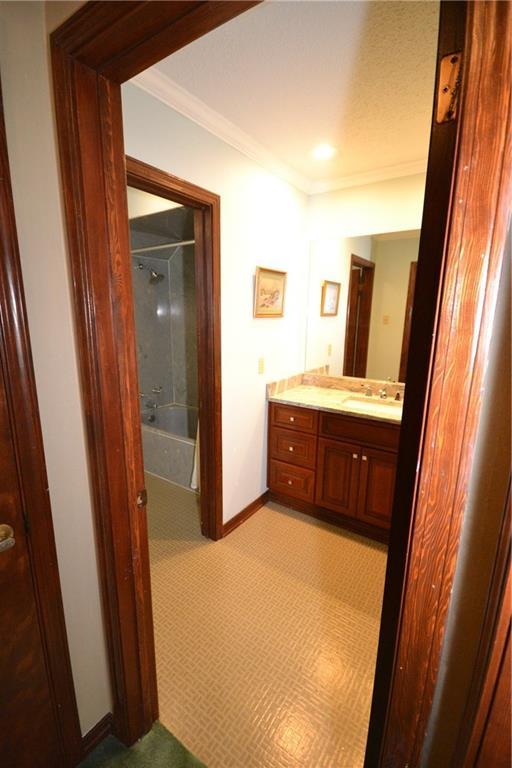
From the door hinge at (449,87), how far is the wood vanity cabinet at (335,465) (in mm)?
1789

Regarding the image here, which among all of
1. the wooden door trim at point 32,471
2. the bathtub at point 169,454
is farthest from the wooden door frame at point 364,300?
the wooden door trim at point 32,471

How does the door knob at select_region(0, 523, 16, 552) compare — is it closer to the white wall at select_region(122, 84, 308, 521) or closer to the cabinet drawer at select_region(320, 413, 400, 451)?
the white wall at select_region(122, 84, 308, 521)

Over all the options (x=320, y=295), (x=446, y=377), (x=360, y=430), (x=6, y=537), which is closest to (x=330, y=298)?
(x=320, y=295)

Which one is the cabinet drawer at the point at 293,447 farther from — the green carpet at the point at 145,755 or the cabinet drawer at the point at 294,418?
the green carpet at the point at 145,755

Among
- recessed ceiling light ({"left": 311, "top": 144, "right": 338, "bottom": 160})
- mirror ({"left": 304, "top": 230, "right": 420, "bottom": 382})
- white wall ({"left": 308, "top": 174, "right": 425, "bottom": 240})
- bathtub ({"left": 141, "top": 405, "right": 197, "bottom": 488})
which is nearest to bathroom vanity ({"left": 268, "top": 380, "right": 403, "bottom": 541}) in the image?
mirror ({"left": 304, "top": 230, "right": 420, "bottom": 382})

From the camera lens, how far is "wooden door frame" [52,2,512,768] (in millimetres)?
475

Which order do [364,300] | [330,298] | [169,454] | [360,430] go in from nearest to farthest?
[360,430] → [364,300] → [330,298] → [169,454]

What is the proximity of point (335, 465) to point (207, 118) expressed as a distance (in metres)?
2.20

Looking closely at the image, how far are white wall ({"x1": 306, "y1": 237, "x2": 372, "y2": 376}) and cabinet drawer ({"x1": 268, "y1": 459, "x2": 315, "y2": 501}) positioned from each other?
0.88 meters

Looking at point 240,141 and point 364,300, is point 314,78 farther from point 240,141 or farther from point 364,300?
point 364,300

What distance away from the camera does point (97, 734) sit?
47.1 inches

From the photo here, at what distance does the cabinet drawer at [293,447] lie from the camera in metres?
2.47

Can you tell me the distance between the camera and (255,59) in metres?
1.34

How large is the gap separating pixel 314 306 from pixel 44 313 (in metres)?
2.31
